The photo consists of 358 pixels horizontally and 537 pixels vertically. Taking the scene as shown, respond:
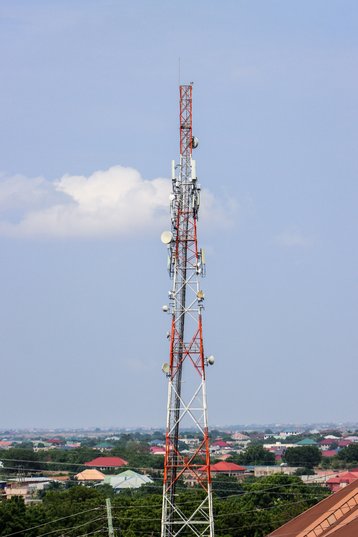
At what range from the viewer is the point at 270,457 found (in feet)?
561

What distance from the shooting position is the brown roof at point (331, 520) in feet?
102

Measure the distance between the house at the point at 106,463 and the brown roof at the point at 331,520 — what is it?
4776 inches

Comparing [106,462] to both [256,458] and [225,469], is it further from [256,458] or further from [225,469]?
[225,469]

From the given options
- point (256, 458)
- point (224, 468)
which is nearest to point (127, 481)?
point (224, 468)

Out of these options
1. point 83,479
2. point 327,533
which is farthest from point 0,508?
point 83,479

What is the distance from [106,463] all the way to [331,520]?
5096 inches

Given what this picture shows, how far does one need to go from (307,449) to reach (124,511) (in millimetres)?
101640

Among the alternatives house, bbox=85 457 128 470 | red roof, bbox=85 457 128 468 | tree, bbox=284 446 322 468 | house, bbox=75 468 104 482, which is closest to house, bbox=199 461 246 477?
house, bbox=75 468 104 482

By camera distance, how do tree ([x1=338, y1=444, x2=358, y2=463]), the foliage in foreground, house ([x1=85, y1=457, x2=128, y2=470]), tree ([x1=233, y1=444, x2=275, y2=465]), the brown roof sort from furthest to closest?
tree ([x1=338, y1=444, x2=358, y2=463]), tree ([x1=233, y1=444, x2=275, y2=465]), house ([x1=85, y1=457, x2=128, y2=470]), the foliage in foreground, the brown roof

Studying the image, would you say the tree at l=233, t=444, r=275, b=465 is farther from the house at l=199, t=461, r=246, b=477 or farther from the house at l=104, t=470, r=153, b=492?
the house at l=104, t=470, r=153, b=492

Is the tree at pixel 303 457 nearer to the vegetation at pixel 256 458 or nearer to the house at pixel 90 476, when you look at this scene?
the vegetation at pixel 256 458

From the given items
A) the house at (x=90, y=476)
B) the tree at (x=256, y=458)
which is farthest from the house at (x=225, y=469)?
the tree at (x=256, y=458)

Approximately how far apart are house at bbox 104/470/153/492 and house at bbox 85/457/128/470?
26661 mm

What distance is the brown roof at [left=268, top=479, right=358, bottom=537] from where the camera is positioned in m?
31.0
